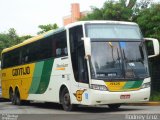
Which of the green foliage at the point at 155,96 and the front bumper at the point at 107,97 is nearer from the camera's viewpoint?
the front bumper at the point at 107,97

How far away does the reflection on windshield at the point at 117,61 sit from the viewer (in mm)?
16469

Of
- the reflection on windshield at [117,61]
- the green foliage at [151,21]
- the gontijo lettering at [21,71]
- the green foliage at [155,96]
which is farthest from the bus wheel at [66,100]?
the green foliage at [151,21]

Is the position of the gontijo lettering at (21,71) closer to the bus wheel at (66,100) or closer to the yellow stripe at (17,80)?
Answer: the yellow stripe at (17,80)

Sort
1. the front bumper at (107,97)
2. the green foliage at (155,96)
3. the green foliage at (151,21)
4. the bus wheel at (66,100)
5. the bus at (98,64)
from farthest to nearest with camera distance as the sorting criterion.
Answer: the green foliage at (151,21) < the green foliage at (155,96) < the bus wheel at (66,100) < the bus at (98,64) < the front bumper at (107,97)

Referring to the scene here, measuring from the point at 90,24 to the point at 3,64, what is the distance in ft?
39.1

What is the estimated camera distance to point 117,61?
1672cm

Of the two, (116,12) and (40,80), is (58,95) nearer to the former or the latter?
(40,80)

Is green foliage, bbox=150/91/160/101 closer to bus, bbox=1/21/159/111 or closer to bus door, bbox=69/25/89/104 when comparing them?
bus, bbox=1/21/159/111

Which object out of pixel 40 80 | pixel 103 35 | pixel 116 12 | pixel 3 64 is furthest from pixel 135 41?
pixel 3 64

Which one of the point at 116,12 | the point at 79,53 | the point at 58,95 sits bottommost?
the point at 58,95

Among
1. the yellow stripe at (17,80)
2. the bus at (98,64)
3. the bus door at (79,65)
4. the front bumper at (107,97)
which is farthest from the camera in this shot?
the yellow stripe at (17,80)

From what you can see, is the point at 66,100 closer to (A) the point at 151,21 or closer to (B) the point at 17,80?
(B) the point at 17,80

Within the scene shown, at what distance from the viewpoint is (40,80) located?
842 inches

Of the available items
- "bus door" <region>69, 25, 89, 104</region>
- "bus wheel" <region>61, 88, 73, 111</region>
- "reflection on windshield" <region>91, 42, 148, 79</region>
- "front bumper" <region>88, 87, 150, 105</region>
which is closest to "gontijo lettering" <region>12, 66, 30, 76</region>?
"bus wheel" <region>61, 88, 73, 111</region>
